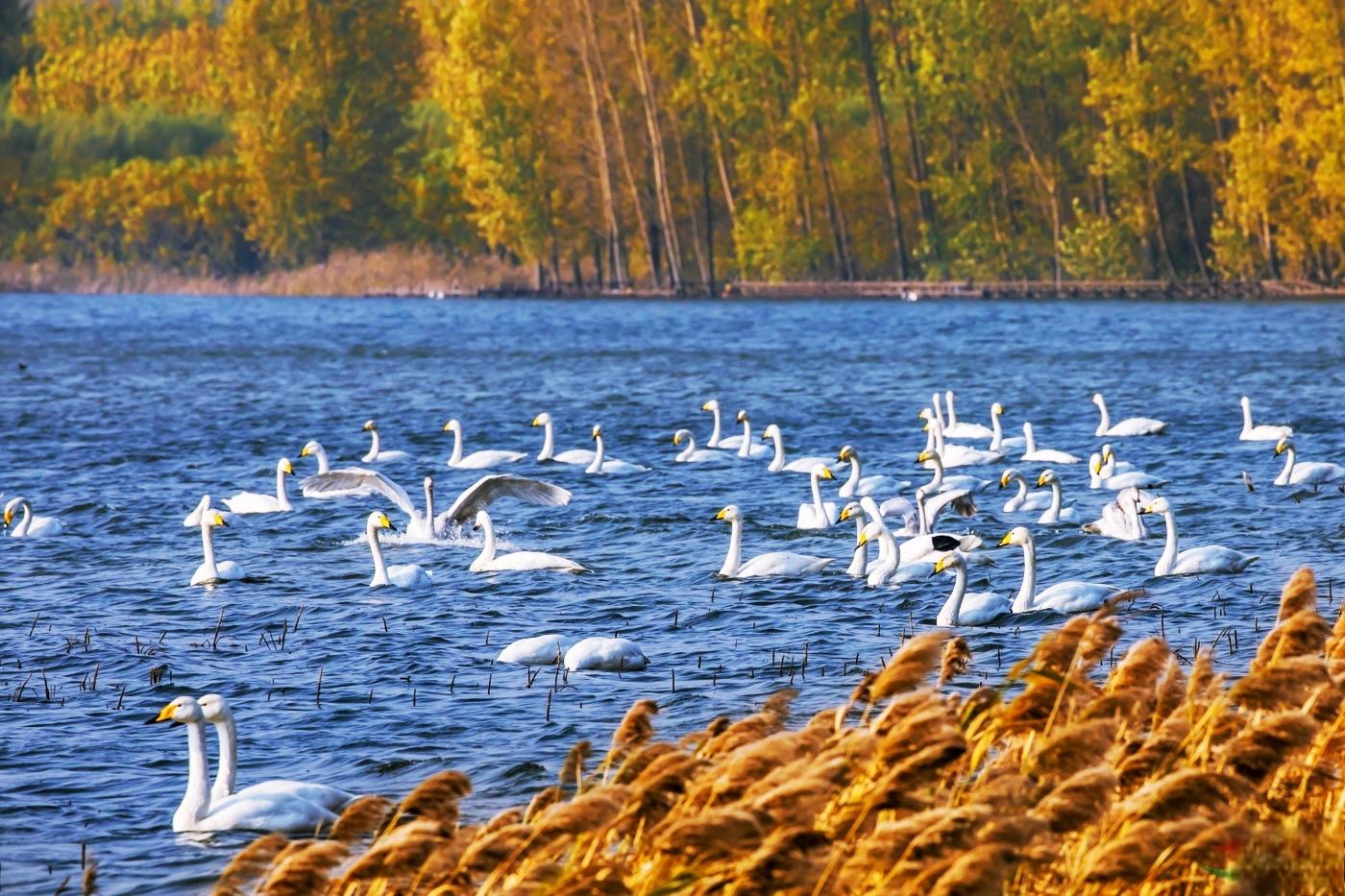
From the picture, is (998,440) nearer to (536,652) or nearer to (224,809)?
(536,652)

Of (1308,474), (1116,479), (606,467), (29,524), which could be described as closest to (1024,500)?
(1116,479)

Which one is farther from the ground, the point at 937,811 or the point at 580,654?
the point at 937,811

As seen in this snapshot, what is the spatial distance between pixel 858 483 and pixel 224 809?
49.4 ft

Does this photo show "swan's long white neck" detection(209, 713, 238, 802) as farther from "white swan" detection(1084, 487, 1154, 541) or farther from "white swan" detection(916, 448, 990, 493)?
"white swan" detection(916, 448, 990, 493)

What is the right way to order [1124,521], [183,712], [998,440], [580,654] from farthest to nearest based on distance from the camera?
1. [998,440]
2. [1124,521]
3. [580,654]
4. [183,712]

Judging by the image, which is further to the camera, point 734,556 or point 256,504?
point 256,504

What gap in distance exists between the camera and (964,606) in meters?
15.9

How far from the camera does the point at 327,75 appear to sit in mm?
108438

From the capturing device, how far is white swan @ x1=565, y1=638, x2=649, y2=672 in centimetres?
1409

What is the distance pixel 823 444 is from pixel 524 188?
64122 mm

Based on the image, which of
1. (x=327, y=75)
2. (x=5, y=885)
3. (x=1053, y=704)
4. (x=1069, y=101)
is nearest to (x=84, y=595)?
(x=5, y=885)

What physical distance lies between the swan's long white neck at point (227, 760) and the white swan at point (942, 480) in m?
13.6

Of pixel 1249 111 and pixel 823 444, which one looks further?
pixel 1249 111

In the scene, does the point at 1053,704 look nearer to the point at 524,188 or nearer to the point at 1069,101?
the point at 1069,101
